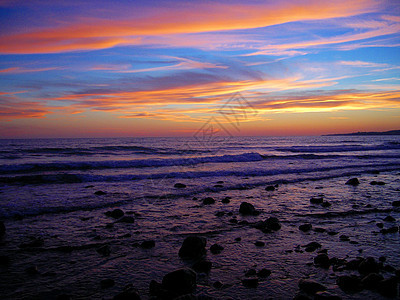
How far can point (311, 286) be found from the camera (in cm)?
398

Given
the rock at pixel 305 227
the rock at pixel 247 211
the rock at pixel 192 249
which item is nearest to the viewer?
the rock at pixel 192 249

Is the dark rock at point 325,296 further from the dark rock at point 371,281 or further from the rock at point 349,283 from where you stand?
the dark rock at point 371,281

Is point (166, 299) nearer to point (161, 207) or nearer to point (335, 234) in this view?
point (335, 234)

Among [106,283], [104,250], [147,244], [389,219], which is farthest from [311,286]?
[389,219]

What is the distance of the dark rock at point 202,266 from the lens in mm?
4656

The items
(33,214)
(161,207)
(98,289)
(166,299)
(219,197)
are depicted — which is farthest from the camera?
(219,197)

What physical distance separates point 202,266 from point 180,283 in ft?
2.71

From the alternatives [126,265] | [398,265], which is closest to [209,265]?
[126,265]

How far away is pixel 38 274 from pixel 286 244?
5.02 m

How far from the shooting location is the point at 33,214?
333 inches

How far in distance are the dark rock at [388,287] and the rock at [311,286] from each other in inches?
33.5

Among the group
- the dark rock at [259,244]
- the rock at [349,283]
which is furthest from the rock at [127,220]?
the rock at [349,283]

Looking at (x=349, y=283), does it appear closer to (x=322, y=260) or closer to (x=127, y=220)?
(x=322, y=260)

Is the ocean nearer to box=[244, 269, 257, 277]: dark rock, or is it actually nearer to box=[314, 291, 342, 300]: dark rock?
box=[244, 269, 257, 277]: dark rock
